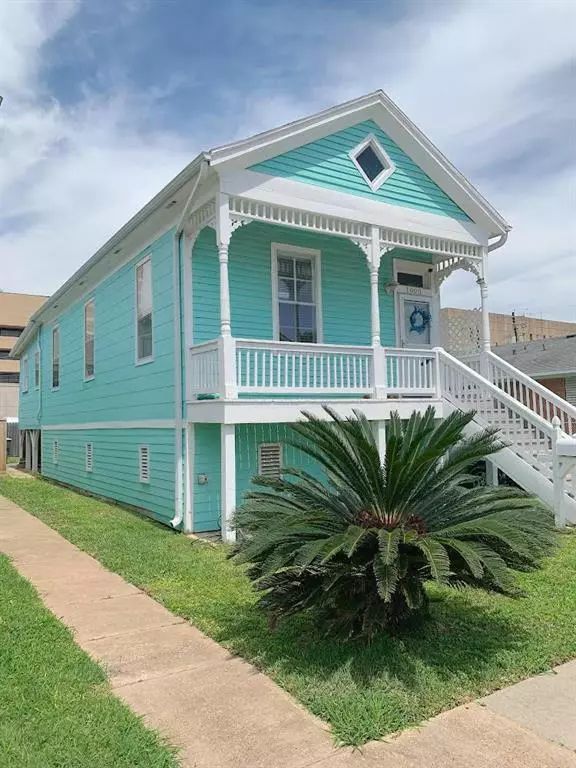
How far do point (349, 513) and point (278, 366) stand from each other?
434 cm

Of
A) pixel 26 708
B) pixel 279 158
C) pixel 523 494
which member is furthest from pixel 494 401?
pixel 26 708

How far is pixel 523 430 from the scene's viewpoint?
9438 mm

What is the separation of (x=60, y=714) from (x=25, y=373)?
20143mm

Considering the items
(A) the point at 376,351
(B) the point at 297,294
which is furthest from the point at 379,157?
(A) the point at 376,351

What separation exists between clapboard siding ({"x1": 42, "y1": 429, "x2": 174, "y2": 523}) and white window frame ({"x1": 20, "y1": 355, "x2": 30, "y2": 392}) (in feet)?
15.5

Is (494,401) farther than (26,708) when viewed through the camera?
Yes

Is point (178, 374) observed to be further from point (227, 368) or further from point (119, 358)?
point (119, 358)

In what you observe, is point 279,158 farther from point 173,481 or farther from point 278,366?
point 173,481

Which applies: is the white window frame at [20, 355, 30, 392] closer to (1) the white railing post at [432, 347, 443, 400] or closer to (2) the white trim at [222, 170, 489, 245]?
(2) the white trim at [222, 170, 489, 245]

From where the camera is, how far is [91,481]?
13.9m

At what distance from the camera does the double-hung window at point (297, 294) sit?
10.3 m

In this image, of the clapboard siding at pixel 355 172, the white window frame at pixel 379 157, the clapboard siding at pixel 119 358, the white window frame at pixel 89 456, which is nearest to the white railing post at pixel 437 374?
the clapboard siding at pixel 355 172

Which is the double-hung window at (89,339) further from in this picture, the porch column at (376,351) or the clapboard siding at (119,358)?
the porch column at (376,351)

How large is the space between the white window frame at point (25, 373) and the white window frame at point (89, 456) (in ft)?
26.6
